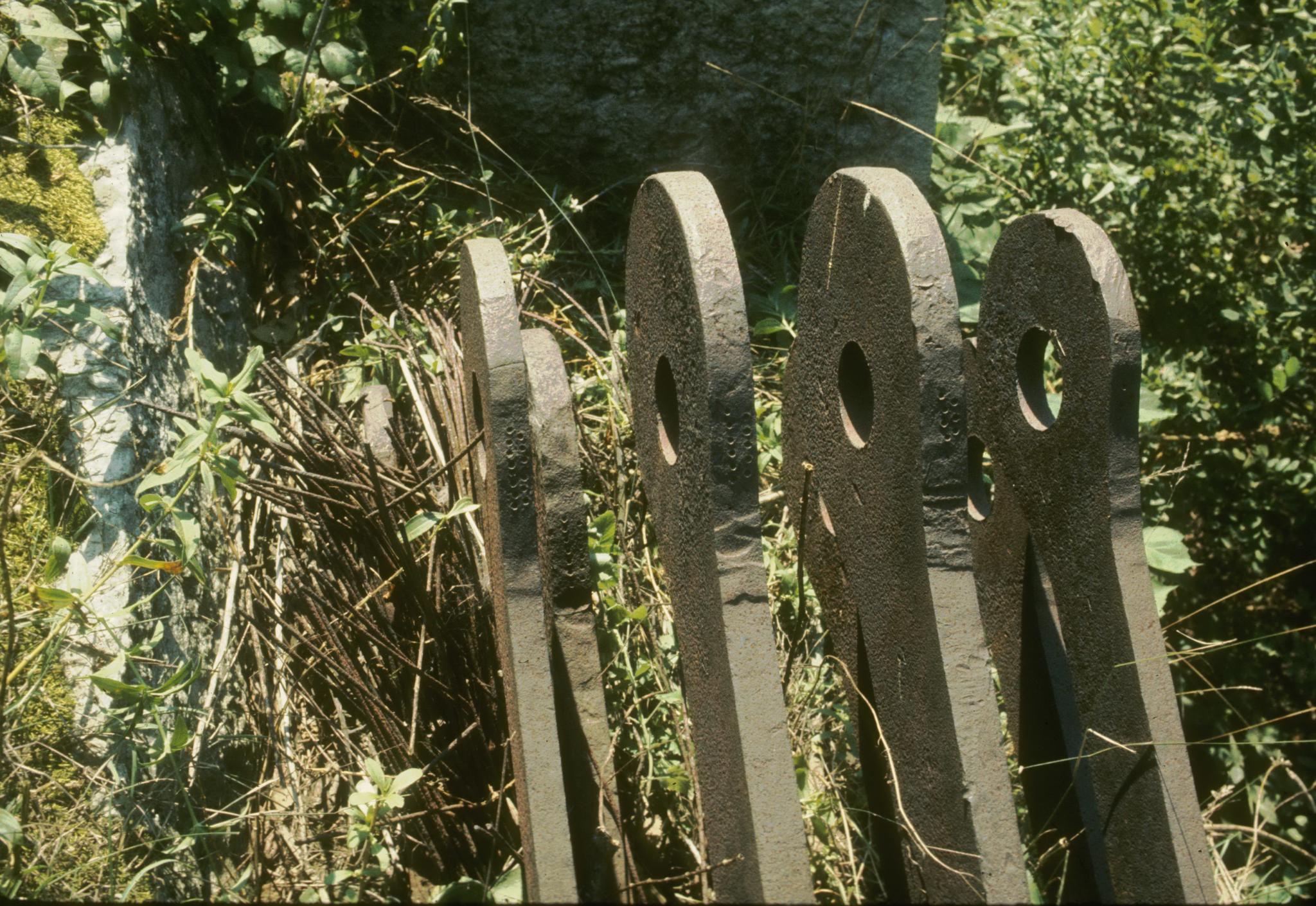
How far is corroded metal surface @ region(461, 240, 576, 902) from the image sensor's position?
2.34 metres

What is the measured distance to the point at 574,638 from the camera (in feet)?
8.93

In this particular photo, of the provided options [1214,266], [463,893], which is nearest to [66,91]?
[463,893]

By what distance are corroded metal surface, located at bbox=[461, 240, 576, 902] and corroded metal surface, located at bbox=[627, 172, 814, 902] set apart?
0.35 m

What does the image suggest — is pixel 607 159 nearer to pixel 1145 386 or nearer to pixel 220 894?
pixel 1145 386

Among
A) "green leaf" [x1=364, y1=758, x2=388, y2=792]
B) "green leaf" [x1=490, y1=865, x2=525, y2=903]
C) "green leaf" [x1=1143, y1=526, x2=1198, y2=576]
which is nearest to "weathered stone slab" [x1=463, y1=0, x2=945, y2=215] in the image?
"green leaf" [x1=1143, y1=526, x2=1198, y2=576]

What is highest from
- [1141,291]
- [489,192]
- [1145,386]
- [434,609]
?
[489,192]

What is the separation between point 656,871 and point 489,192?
8.43 feet

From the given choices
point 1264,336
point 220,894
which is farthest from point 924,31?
point 220,894

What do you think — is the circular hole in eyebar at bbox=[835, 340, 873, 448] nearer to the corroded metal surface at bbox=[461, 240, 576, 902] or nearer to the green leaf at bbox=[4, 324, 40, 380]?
the corroded metal surface at bbox=[461, 240, 576, 902]

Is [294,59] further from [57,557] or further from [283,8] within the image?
[57,557]

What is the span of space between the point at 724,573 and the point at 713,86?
2499 millimetres

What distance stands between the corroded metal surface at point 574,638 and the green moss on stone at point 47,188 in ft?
4.35

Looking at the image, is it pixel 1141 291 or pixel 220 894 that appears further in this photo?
pixel 1141 291

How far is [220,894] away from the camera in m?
2.77
